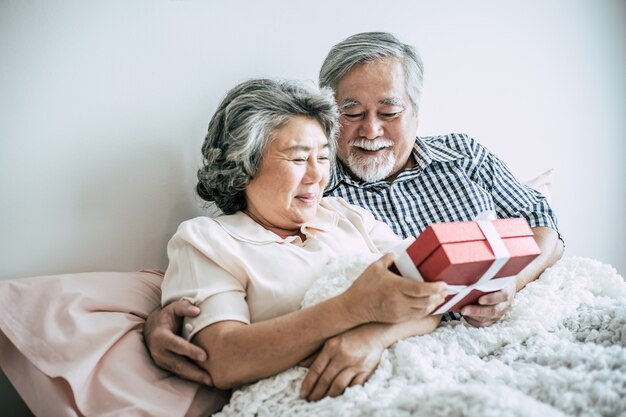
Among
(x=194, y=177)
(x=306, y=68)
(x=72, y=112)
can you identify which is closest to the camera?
(x=72, y=112)

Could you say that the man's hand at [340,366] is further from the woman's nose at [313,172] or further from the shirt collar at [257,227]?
the woman's nose at [313,172]

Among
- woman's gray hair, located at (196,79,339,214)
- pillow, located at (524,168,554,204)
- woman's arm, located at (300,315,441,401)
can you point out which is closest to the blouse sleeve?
woman's gray hair, located at (196,79,339,214)

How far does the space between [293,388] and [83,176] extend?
897 millimetres

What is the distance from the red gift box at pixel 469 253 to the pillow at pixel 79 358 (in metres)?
0.62

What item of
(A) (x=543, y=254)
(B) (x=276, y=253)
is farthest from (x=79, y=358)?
(A) (x=543, y=254)

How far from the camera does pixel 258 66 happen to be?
74.7 inches

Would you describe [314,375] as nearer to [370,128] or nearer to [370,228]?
[370,228]

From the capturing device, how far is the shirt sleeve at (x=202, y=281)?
3.75ft

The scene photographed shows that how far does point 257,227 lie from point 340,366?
46 centimetres

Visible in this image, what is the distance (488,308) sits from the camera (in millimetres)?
1226

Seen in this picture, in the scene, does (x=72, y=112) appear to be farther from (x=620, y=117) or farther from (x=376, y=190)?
(x=620, y=117)

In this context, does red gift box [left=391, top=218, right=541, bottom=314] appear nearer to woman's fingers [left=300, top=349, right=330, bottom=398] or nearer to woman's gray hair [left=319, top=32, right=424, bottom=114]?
woman's fingers [left=300, top=349, right=330, bottom=398]

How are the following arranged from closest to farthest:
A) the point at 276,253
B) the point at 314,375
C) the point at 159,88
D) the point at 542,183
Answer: the point at 314,375 → the point at 276,253 → the point at 159,88 → the point at 542,183

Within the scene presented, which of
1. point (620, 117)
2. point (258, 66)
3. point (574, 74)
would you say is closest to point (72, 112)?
point (258, 66)
